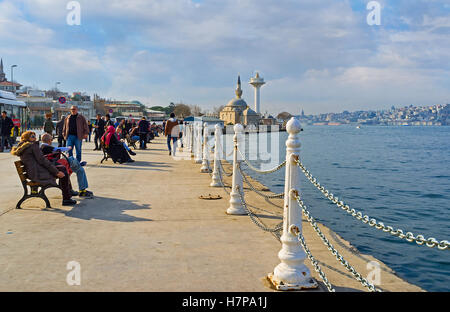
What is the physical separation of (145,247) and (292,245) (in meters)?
2.09

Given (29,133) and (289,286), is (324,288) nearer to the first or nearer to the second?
(289,286)

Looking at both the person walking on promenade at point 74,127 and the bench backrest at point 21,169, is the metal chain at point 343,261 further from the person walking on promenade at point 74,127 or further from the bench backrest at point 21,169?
the person walking on promenade at point 74,127

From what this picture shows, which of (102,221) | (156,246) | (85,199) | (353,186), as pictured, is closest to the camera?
(156,246)

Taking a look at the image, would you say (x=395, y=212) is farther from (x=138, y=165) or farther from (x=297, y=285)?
(x=297, y=285)

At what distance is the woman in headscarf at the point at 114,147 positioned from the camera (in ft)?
48.4

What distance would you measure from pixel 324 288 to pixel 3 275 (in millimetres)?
3227

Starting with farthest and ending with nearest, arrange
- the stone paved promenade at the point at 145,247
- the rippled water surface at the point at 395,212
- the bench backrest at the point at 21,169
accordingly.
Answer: the rippled water surface at the point at 395,212 → the bench backrest at the point at 21,169 → the stone paved promenade at the point at 145,247

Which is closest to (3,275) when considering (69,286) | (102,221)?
(69,286)

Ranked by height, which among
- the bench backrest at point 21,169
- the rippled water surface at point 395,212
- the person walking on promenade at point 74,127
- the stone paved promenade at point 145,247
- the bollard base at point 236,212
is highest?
the person walking on promenade at point 74,127

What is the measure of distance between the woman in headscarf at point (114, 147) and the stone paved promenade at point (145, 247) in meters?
5.74

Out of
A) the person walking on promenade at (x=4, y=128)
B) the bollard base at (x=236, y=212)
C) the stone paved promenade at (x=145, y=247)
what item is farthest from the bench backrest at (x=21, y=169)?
the person walking on promenade at (x=4, y=128)

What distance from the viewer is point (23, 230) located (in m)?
6.10

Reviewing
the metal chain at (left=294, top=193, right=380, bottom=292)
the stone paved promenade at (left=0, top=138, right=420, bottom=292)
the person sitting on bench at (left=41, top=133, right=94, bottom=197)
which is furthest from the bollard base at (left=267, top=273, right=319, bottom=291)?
the person sitting on bench at (left=41, top=133, right=94, bottom=197)

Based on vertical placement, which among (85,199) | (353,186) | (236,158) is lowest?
(353,186)
